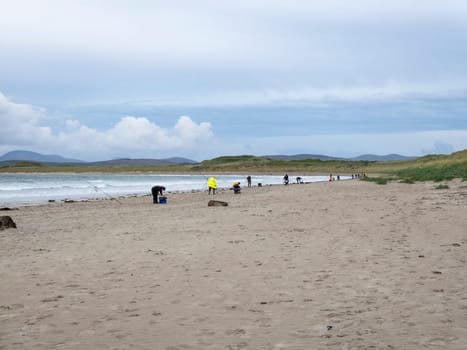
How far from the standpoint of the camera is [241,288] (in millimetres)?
7211

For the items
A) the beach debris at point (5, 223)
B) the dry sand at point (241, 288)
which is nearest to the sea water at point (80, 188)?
the beach debris at point (5, 223)

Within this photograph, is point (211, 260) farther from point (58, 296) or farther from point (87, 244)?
Answer: point (87, 244)

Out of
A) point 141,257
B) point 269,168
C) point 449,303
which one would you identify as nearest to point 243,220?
point 141,257

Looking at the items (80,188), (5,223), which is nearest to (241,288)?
(5,223)

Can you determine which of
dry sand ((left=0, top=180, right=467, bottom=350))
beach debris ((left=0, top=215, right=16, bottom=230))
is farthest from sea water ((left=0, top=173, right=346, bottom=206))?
dry sand ((left=0, top=180, right=467, bottom=350))

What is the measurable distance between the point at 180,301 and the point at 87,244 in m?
6.04

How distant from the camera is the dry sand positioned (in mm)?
5078

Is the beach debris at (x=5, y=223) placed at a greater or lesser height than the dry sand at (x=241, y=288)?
greater

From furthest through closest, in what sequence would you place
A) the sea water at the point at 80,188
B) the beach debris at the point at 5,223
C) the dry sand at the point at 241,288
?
the sea water at the point at 80,188, the beach debris at the point at 5,223, the dry sand at the point at 241,288

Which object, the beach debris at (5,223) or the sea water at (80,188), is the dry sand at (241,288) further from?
the sea water at (80,188)

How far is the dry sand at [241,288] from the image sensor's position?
16.7 ft

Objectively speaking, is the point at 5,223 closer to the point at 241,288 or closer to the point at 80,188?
the point at 241,288

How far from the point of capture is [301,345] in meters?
4.74

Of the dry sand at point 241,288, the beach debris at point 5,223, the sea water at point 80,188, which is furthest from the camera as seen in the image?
the sea water at point 80,188
